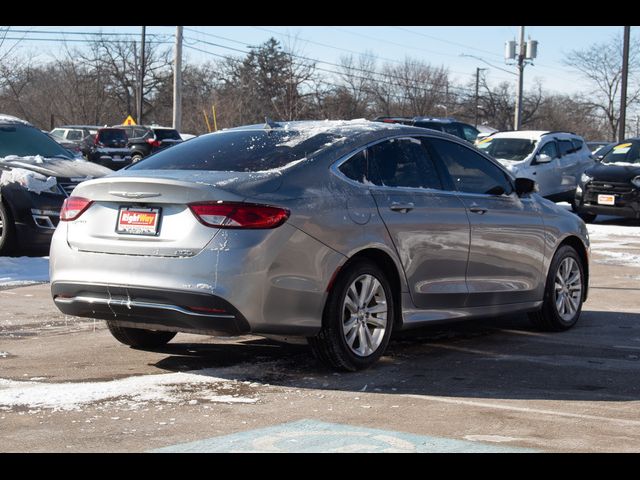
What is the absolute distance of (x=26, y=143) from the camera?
13.6 meters

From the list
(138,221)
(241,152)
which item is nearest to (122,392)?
(138,221)

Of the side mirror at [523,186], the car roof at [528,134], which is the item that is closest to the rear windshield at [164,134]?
the car roof at [528,134]

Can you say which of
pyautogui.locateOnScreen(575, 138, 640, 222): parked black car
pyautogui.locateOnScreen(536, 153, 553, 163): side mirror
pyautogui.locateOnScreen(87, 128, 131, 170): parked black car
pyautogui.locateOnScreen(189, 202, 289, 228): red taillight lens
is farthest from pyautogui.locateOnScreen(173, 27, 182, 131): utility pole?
pyautogui.locateOnScreen(189, 202, 289, 228): red taillight lens

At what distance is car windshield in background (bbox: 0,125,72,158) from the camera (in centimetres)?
1334

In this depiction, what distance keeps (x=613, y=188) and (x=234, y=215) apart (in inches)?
593

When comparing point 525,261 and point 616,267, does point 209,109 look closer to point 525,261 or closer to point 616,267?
point 616,267

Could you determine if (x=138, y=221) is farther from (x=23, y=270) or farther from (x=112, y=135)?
(x=112, y=135)

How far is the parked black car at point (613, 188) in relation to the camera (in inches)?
771

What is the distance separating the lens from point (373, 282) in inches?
263

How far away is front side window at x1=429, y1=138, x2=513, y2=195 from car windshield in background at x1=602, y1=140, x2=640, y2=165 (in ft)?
42.9

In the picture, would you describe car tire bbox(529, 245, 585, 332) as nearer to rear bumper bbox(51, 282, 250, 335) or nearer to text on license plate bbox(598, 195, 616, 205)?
rear bumper bbox(51, 282, 250, 335)

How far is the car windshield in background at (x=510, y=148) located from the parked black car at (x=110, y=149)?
18.6 meters

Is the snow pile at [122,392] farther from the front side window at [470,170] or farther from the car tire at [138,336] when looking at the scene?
the front side window at [470,170]
